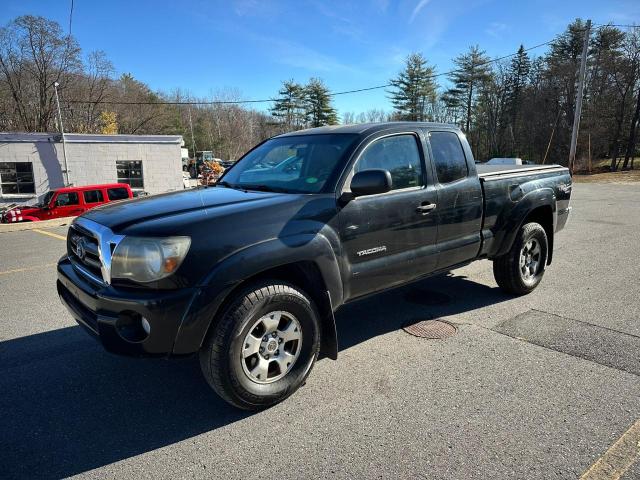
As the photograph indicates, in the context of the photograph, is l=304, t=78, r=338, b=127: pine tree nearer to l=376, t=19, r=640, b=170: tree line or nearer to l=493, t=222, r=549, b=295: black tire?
l=376, t=19, r=640, b=170: tree line

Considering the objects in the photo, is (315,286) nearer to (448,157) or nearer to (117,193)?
(448,157)

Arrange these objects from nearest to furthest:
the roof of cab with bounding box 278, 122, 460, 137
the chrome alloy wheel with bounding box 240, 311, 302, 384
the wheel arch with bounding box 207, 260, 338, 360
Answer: the chrome alloy wheel with bounding box 240, 311, 302, 384, the wheel arch with bounding box 207, 260, 338, 360, the roof of cab with bounding box 278, 122, 460, 137

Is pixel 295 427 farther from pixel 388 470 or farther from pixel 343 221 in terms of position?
pixel 343 221

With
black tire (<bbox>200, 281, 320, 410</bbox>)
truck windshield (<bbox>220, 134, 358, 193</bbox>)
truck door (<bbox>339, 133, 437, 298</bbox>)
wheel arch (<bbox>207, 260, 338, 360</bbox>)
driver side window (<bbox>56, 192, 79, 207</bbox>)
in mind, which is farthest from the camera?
driver side window (<bbox>56, 192, 79, 207</bbox>)

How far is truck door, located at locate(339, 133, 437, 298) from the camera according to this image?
3.26m

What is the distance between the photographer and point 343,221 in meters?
3.16

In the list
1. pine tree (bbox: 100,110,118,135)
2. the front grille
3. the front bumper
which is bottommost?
the front bumper

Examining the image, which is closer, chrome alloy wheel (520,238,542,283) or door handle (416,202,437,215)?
door handle (416,202,437,215)

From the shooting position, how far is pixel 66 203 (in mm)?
16750

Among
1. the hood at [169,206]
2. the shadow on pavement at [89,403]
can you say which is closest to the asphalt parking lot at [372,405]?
the shadow on pavement at [89,403]

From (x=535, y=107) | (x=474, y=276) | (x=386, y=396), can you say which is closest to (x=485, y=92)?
(x=535, y=107)

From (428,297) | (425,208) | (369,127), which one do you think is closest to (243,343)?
(425,208)

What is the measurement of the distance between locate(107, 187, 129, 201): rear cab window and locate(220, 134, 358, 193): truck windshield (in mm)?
15299

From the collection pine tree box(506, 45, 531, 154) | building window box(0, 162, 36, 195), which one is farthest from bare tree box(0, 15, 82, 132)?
pine tree box(506, 45, 531, 154)
